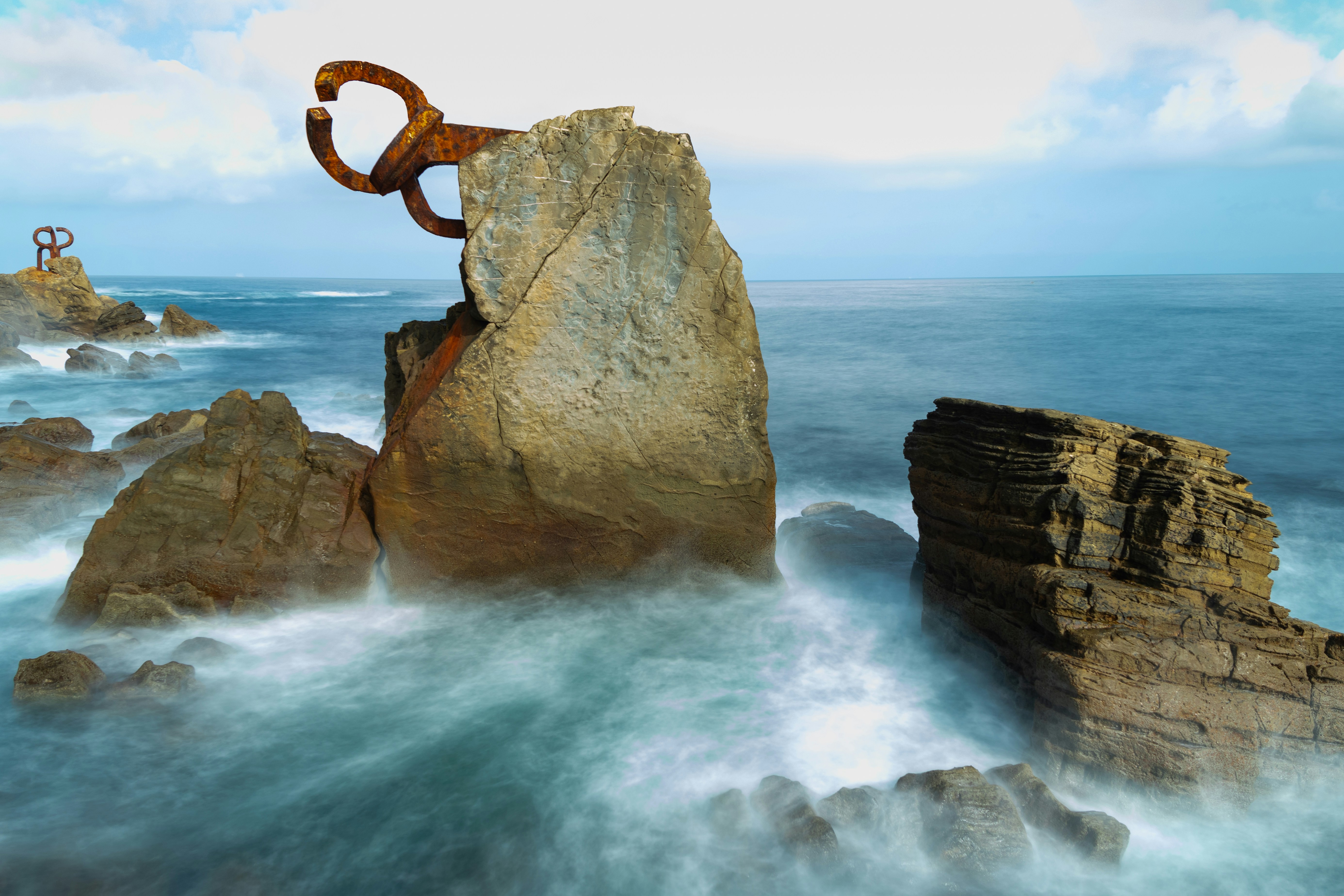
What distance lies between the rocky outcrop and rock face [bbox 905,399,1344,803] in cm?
2628

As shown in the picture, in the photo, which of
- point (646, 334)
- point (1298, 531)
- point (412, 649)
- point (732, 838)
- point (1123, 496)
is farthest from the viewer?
point (1298, 531)

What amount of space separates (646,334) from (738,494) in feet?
4.47

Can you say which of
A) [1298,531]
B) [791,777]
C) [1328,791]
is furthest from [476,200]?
[1298,531]

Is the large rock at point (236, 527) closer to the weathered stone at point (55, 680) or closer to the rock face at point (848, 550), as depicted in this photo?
the weathered stone at point (55, 680)

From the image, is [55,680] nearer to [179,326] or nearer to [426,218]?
[426,218]

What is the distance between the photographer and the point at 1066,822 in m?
3.41

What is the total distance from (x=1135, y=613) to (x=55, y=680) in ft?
18.9

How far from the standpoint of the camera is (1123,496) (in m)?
4.34

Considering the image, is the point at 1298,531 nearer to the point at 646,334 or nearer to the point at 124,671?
the point at 646,334

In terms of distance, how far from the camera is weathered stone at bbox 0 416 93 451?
940cm

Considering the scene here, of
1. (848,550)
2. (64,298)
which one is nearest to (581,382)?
(848,550)

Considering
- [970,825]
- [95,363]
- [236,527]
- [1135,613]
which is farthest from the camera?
[95,363]

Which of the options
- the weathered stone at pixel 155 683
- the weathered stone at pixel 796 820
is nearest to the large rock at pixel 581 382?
the weathered stone at pixel 155 683

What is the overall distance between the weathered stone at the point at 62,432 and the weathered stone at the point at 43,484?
133cm
